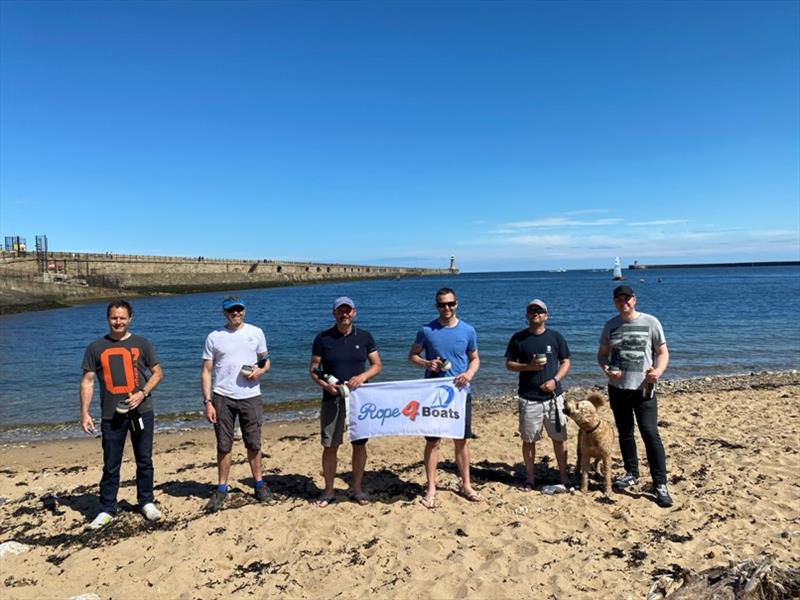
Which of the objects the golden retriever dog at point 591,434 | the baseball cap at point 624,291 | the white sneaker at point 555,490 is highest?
the baseball cap at point 624,291

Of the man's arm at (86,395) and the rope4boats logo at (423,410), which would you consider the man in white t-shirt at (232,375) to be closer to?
the man's arm at (86,395)

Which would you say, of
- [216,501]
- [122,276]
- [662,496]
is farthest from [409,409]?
[122,276]

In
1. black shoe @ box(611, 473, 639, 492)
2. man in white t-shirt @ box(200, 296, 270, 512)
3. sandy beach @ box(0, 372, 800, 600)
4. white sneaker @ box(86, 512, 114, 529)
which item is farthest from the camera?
black shoe @ box(611, 473, 639, 492)

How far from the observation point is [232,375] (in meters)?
5.39

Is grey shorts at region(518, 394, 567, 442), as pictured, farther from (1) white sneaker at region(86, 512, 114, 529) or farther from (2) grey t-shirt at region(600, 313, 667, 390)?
(1) white sneaker at region(86, 512, 114, 529)

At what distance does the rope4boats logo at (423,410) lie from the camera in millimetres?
5496

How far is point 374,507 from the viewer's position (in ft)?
18.1

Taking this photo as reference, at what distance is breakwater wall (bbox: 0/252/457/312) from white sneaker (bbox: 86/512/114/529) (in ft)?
148

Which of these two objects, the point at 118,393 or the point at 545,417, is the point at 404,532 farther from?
the point at 118,393

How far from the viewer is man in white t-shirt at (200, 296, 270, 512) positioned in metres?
5.37

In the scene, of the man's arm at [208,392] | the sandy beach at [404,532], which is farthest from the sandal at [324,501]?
the man's arm at [208,392]

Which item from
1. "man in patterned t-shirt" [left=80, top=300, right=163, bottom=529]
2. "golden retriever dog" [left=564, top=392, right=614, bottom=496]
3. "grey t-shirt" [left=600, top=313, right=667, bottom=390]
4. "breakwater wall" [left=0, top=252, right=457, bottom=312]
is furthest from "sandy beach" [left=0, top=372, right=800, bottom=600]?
"breakwater wall" [left=0, top=252, right=457, bottom=312]

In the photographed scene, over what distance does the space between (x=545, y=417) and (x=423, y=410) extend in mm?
1372

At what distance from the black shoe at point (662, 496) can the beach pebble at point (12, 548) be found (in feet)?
20.9
